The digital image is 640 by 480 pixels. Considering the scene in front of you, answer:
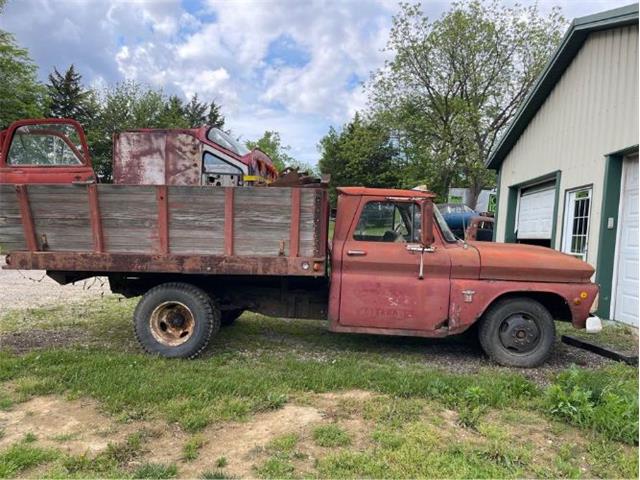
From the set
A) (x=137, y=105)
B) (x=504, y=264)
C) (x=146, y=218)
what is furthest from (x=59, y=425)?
(x=137, y=105)

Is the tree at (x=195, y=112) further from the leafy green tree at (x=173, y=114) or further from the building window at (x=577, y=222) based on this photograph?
the building window at (x=577, y=222)

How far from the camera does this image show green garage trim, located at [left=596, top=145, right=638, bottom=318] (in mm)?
7879

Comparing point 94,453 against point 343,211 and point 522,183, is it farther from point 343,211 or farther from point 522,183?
point 522,183

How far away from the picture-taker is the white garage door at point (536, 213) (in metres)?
10.6

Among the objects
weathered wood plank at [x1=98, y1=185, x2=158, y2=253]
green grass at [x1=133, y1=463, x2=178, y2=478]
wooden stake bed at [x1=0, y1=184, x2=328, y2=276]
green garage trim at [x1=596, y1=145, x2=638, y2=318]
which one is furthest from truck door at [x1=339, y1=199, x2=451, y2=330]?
green garage trim at [x1=596, y1=145, x2=638, y2=318]

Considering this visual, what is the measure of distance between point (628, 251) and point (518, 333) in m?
3.59

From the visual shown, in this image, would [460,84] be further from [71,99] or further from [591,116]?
[71,99]

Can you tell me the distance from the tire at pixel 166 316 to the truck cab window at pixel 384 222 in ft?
6.28

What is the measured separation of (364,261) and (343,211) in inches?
25.1

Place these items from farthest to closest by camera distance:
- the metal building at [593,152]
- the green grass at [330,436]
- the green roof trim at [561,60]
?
the green roof trim at [561,60], the metal building at [593,152], the green grass at [330,436]

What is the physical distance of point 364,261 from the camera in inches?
210

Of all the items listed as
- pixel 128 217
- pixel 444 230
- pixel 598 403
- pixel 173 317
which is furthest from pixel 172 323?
pixel 598 403

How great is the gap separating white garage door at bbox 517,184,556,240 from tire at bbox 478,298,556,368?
18.9ft

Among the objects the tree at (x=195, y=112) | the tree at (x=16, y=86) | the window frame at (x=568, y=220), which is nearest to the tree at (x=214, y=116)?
the tree at (x=195, y=112)
